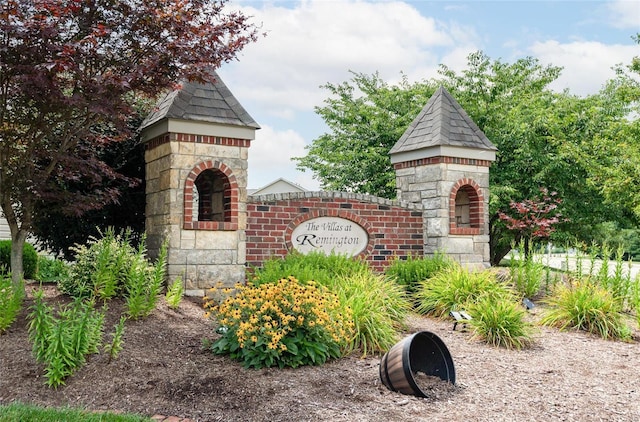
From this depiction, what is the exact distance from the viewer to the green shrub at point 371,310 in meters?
5.73

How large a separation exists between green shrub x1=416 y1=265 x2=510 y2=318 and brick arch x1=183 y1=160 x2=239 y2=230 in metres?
2.75

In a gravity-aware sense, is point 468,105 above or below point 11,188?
above

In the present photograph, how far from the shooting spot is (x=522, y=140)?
15.0m

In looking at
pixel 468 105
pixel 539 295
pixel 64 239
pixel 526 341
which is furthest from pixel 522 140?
pixel 64 239

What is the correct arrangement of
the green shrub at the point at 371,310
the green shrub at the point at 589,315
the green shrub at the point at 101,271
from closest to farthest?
the green shrub at the point at 371,310, the green shrub at the point at 101,271, the green shrub at the point at 589,315

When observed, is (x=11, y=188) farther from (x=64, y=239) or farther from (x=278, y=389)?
(x=278, y=389)

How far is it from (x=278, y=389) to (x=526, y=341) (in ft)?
10.9

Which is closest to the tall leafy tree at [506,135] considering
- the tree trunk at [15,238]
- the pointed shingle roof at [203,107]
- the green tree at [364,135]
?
the green tree at [364,135]

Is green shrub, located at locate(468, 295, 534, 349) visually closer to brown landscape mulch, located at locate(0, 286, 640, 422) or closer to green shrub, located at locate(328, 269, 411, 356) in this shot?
brown landscape mulch, located at locate(0, 286, 640, 422)

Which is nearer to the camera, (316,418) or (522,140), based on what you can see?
(316,418)

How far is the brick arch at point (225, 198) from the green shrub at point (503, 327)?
3433mm

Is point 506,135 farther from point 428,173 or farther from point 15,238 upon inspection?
point 15,238

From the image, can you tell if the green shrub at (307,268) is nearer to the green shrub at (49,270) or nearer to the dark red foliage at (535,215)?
the green shrub at (49,270)

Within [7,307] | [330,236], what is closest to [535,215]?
[330,236]
